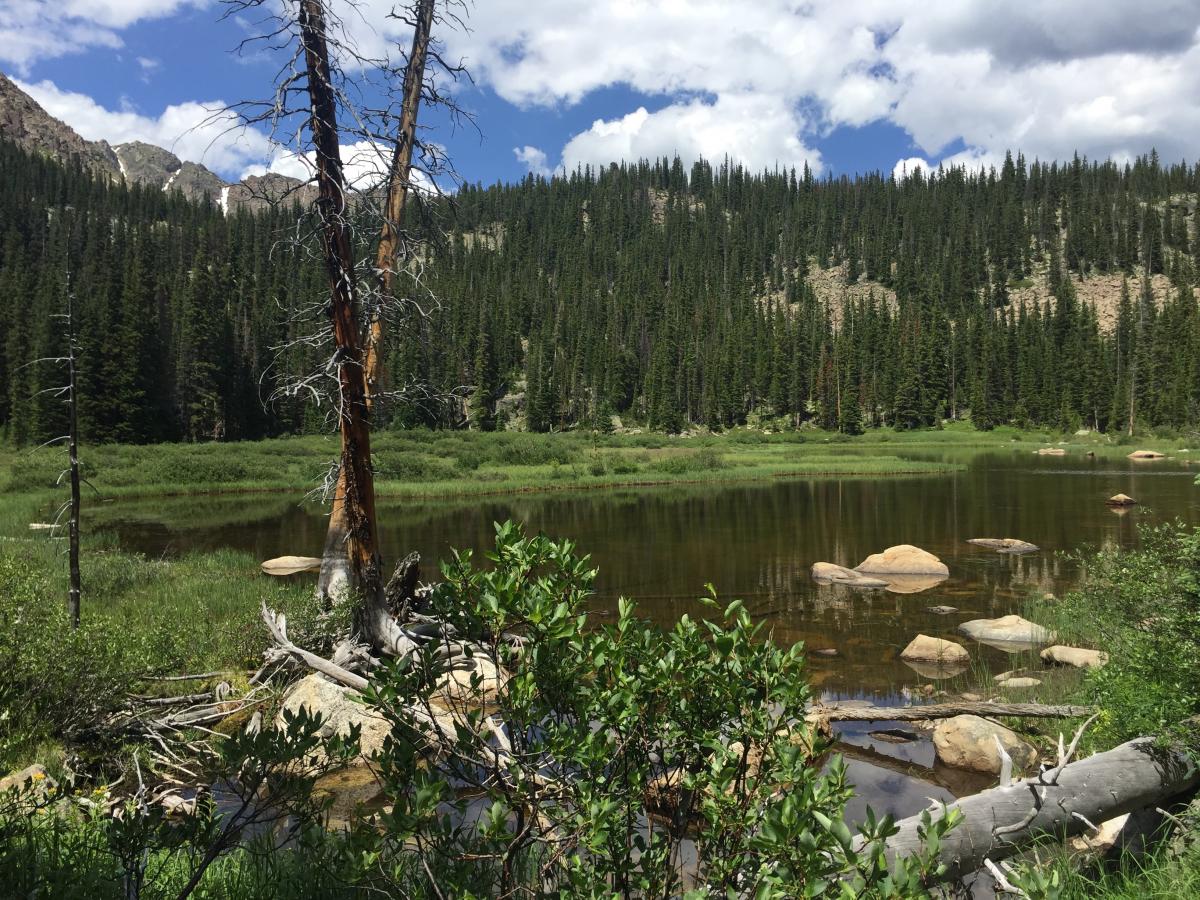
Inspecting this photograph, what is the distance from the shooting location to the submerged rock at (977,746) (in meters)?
8.24

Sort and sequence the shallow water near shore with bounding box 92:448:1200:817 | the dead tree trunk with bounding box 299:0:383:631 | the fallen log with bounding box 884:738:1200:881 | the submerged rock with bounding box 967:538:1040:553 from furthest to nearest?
the submerged rock with bounding box 967:538:1040:553 < the shallow water near shore with bounding box 92:448:1200:817 < the dead tree trunk with bounding box 299:0:383:631 < the fallen log with bounding box 884:738:1200:881

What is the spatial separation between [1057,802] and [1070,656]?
326 inches

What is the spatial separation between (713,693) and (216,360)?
78.7 m

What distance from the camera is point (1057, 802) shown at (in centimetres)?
497

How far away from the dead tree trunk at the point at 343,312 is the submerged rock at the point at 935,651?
9.27m

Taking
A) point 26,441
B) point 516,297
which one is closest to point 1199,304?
point 516,297

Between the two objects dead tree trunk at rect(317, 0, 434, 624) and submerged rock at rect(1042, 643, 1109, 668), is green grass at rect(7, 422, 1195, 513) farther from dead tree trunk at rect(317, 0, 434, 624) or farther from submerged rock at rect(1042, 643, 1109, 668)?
submerged rock at rect(1042, 643, 1109, 668)

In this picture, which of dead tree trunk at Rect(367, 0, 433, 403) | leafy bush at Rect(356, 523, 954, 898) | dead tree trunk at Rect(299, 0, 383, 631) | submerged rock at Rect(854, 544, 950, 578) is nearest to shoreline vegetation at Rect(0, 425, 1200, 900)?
leafy bush at Rect(356, 523, 954, 898)

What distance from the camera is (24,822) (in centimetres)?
473

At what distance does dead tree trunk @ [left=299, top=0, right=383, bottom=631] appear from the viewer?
8.52 m

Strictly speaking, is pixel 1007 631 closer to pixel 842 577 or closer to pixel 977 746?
pixel 842 577

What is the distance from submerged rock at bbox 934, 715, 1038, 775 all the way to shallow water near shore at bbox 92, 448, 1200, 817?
0.27 meters

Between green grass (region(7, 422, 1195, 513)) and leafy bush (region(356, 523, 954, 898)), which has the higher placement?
leafy bush (region(356, 523, 954, 898))

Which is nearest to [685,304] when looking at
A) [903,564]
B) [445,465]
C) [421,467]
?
[445,465]
